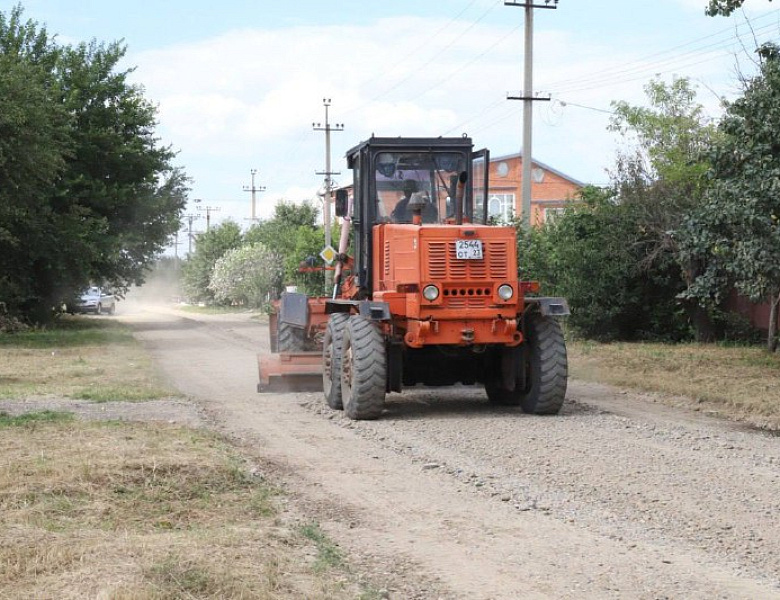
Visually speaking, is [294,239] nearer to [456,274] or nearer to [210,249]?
[210,249]

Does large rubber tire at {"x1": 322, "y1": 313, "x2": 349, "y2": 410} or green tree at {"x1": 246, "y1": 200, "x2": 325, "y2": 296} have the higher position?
green tree at {"x1": 246, "y1": 200, "x2": 325, "y2": 296}

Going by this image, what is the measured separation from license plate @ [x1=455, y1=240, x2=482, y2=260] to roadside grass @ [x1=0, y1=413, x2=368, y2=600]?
3.86 metres

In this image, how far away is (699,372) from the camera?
59.4 ft

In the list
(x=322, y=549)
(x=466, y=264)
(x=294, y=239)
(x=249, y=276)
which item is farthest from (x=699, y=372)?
(x=249, y=276)

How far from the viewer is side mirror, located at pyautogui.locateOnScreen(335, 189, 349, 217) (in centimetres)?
1464

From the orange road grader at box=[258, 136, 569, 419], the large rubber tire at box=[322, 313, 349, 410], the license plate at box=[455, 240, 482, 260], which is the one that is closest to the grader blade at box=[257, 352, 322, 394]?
the orange road grader at box=[258, 136, 569, 419]

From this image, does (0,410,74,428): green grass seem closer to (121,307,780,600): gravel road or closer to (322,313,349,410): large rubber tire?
(121,307,780,600): gravel road

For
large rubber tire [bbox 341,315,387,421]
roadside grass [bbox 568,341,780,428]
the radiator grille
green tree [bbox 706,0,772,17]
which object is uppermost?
green tree [bbox 706,0,772,17]

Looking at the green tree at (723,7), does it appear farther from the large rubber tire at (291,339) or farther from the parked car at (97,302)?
the parked car at (97,302)

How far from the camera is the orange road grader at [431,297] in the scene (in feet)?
42.3

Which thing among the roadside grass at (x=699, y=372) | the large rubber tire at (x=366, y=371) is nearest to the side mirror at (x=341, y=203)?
the large rubber tire at (x=366, y=371)

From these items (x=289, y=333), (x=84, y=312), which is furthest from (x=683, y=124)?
(x=84, y=312)

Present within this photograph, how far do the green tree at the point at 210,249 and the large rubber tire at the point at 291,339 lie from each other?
67.0 meters

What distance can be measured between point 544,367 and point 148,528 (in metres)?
6.89
